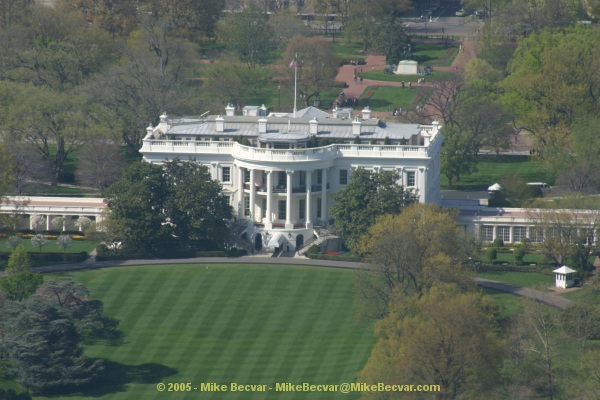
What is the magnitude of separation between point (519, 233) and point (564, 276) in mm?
14674

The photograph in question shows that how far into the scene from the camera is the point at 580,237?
607 feet

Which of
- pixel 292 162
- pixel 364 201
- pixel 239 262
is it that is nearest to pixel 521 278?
pixel 364 201

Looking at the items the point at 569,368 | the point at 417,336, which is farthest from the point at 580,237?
the point at 417,336

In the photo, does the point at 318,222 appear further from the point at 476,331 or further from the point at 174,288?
the point at 476,331

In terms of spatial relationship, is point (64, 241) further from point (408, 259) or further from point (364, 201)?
point (408, 259)

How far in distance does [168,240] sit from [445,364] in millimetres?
49020

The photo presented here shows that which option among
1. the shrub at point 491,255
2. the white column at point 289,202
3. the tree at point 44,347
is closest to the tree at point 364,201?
the white column at point 289,202

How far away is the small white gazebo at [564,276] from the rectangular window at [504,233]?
14.0m

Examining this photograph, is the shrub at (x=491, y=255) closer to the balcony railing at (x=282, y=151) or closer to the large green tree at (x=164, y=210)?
the balcony railing at (x=282, y=151)

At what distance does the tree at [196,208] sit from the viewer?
7411 inches

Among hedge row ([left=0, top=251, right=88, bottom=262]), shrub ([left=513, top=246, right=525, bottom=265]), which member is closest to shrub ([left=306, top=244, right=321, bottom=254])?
shrub ([left=513, top=246, right=525, bottom=265])

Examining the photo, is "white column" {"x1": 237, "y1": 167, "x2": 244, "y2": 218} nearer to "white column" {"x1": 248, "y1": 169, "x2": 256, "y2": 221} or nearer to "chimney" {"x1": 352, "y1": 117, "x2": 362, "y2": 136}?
"white column" {"x1": 248, "y1": 169, "x2": 256, "y2": 221}

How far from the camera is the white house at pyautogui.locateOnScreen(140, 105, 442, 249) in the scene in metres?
192

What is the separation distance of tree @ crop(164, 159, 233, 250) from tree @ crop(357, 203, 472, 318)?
1856 cm
